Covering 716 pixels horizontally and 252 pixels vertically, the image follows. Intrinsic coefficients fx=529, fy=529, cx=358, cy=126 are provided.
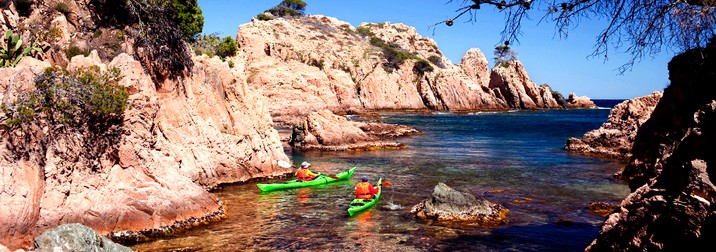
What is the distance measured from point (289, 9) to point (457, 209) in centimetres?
10131

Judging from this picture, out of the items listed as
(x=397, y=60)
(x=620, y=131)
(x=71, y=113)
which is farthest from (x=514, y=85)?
(x=71, y=113)

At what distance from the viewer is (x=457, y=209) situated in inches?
690

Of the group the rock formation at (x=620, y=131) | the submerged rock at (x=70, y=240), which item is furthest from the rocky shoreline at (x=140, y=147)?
the rock formation at (x=620, y=131)

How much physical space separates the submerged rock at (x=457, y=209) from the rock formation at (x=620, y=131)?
21536 millimetres

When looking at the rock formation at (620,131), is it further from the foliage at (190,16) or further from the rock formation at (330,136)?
the foliage at (190,16)

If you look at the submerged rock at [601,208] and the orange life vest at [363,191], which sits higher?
the orange life vest at [363,191]

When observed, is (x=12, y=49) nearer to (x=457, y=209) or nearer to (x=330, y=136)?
(x=457, y=209)

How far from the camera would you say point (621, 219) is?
7949mm

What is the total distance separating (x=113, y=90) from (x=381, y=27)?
110255 millimetres

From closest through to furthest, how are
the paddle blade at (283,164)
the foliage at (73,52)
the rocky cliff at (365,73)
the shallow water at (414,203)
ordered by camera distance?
the shallow water at (414,203)
the foliage at (73,52)
the paddle blade at (283,164)
the rocky cliff at (365,73)

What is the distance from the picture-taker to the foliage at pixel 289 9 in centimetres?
11312

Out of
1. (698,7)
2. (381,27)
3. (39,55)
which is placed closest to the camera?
(698,7)

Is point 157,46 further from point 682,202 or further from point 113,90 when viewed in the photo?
point 682,202

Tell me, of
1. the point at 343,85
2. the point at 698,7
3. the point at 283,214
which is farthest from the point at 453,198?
the point at 343,85
